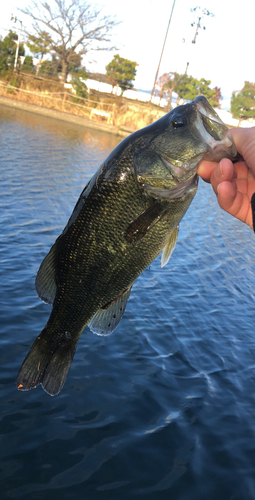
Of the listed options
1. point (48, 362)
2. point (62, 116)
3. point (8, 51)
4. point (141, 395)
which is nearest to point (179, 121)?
point (48, 362)

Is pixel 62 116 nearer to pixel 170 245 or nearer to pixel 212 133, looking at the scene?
pixel 170 245

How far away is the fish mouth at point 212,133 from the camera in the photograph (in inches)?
89.8

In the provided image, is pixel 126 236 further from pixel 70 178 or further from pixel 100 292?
pixel 70 178

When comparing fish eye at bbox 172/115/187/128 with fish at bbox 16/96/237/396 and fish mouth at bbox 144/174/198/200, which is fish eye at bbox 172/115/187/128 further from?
fish mouth at bbox 144/174/198/200

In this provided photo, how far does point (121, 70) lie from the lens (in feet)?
155

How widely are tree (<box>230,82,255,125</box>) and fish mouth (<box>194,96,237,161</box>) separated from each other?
52.0 meters

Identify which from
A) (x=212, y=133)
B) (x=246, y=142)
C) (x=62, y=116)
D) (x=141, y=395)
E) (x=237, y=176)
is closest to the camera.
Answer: (x=212, y=133)

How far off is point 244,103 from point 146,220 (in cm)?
5420

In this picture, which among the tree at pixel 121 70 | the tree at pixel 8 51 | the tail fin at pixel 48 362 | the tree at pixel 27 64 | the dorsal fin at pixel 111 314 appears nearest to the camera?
the tail fin at pixel 48 362

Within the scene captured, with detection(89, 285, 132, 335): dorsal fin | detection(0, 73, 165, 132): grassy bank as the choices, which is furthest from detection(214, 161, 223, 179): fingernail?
detection(0, 73, 165, 132): grassy bank

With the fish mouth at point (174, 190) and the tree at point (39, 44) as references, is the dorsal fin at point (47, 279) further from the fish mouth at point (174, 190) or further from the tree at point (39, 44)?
the tree at point (39, 44)

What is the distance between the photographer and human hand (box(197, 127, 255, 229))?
7.82 ft

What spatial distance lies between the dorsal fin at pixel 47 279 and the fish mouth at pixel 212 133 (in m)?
1.14

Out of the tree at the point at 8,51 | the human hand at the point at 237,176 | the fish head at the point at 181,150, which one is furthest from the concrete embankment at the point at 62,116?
the fish head at the point at 181,150
